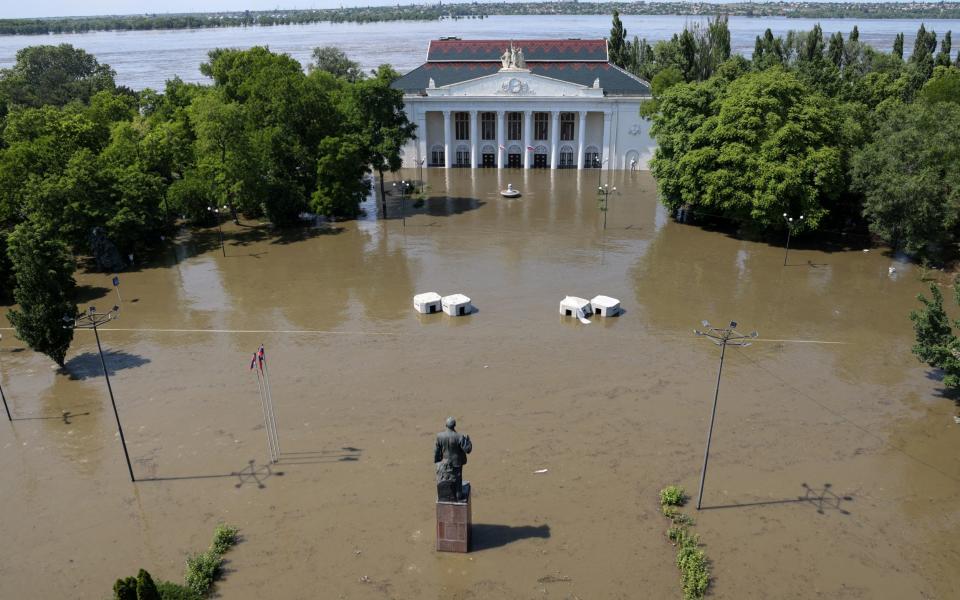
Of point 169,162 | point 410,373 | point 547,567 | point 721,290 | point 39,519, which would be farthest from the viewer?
point 169,162

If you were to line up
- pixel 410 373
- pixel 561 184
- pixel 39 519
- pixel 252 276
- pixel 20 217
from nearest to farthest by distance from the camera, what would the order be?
pixel 39 519 → pixel 410 373 → pixel 252 276 → pixel 20 217 → pixel 561 184

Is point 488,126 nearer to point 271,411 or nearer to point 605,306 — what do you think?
point 605,306

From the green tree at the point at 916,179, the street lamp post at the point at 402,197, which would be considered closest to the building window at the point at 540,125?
the street lamp post at the point at 402,197

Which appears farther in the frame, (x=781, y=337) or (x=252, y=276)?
(x=252, y=276)

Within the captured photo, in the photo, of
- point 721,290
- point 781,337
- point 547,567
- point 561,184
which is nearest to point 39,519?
point 547,567

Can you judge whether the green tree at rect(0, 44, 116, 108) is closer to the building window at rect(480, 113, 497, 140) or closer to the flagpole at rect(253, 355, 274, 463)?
the building window at rect(480, 113, 497, 140)

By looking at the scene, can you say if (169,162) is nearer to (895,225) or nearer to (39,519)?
(39,519)

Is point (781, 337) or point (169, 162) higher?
point (169, 162)
